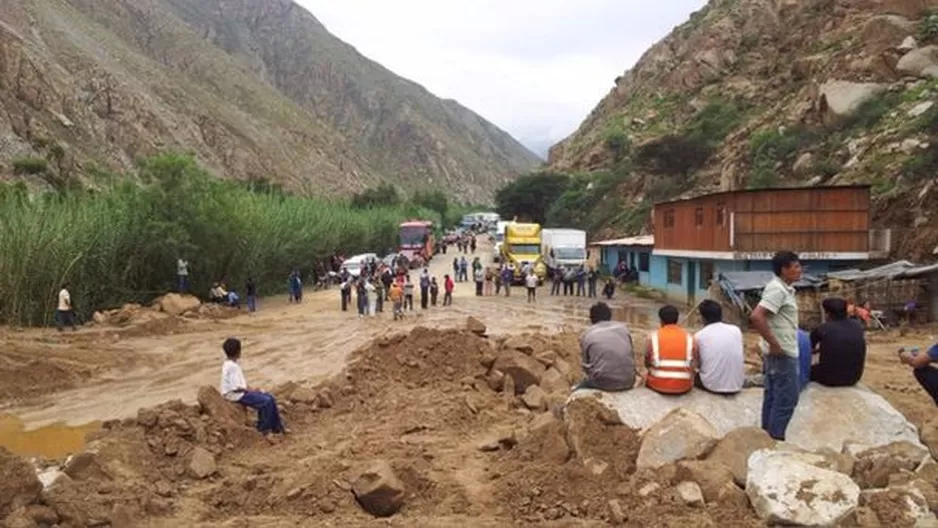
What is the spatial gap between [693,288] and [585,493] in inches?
989

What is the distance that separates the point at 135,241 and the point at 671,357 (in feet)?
76.3

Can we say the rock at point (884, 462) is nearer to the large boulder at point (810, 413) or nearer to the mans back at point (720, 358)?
the large boulder at point (810, 413)

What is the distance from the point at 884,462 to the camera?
21.1ft

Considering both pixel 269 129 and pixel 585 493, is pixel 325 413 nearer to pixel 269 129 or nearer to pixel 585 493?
pixel 585 493

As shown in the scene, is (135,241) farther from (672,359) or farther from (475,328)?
Answer: (672,359)

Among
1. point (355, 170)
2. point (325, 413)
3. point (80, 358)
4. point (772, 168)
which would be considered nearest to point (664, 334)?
point (325, 413)

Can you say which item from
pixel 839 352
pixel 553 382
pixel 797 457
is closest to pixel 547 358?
pixel 553 382

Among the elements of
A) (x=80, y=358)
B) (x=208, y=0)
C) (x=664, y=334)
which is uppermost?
(x=208, y=0)

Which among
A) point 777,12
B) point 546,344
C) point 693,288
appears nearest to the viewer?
point 546,344

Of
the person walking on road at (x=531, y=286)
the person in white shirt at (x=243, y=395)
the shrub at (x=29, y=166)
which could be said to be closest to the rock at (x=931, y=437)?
the person in white shirt at (x=243, y=395)

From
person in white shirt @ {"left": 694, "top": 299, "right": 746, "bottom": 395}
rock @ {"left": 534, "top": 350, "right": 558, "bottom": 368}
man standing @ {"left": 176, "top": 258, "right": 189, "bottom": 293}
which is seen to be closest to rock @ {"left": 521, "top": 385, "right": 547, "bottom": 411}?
rock @ {"left": 534, "top": 350, "right": 558, "bottom": 368}

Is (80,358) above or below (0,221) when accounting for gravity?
below

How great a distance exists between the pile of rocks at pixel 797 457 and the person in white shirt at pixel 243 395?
4225 millimetres

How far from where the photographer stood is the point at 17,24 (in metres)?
69.0
